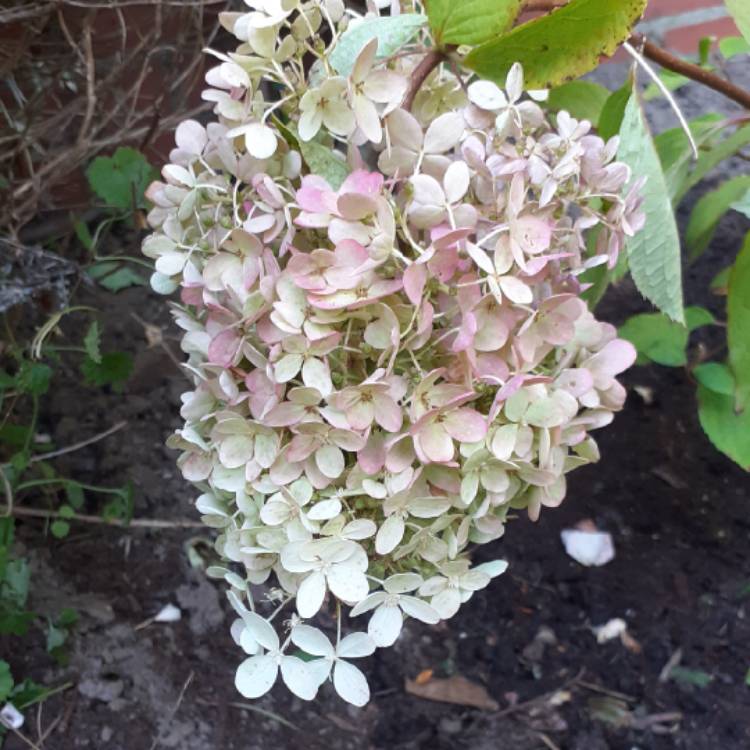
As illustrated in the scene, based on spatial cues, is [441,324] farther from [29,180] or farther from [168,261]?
[29,180]

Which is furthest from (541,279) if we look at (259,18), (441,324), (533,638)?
(533,638)

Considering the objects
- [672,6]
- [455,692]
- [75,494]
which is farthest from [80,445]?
[672,6]

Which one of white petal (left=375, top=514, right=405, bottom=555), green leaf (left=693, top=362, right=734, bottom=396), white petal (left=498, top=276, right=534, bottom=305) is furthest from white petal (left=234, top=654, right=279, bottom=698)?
green leaf (left=693, top=362, right=734, bottom=396)

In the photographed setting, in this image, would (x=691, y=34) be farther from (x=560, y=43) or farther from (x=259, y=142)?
(x=259, y=142)

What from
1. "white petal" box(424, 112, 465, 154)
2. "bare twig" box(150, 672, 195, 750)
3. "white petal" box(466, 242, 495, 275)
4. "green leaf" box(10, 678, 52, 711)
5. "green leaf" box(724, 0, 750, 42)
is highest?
"white petal" box(424, 112, 465, 154)

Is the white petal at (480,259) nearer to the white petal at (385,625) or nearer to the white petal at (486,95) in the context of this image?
the white petal at (486,95)

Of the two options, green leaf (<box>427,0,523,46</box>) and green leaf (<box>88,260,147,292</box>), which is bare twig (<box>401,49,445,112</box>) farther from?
green leaf (<box>88,260,147,292</box>)

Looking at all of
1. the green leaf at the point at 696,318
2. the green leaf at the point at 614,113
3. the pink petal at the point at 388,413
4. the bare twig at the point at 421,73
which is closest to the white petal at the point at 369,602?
the pink petal at the point at 388,413
